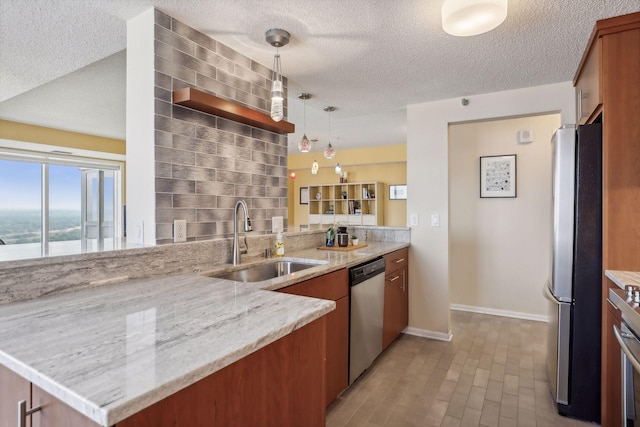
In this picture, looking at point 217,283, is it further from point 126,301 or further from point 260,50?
point 260,50

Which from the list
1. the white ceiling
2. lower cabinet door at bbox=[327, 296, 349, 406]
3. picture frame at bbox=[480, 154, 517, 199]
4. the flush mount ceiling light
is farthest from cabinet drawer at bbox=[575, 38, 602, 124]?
lower cabinet door at bbox=[327, 296, 349, 406]

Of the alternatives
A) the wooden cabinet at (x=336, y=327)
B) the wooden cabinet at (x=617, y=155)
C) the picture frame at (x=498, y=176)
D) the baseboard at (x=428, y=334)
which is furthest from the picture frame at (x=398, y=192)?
the wooden cabinet at (x=617, y=155)

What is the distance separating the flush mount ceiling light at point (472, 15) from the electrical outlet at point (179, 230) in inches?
67.0

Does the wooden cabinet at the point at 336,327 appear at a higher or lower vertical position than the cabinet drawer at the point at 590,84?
lower

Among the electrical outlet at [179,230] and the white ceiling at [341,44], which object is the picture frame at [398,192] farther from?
the electrical outlet at [179,230]

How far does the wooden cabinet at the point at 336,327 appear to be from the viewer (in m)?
1.92

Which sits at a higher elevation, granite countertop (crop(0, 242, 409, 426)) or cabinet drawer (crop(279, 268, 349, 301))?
granite countertop (crop(0, 242, 409, 426))

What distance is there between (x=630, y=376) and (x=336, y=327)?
1331 mm

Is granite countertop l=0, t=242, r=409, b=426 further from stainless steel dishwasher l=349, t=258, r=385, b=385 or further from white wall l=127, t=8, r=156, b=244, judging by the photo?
stainless steel dishwasher l=349, t=258, r=385, b=385

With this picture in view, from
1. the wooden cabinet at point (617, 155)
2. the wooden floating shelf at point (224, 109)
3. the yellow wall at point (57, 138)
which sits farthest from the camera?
the yellow wall at point (57, 138)

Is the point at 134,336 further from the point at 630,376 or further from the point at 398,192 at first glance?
the point at 398,192

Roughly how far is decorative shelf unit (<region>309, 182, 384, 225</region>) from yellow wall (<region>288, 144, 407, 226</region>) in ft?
0.54

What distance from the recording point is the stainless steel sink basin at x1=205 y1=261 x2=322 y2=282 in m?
1.97

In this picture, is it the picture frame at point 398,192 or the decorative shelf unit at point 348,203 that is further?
the decorative shelf unit at point 348,203
